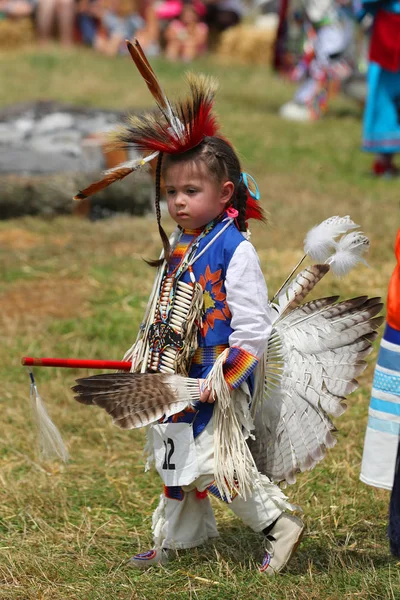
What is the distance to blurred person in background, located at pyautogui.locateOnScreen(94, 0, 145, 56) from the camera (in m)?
17.2

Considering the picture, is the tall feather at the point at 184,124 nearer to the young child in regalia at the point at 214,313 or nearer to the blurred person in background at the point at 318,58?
the young child in regalia at the point at 214,313

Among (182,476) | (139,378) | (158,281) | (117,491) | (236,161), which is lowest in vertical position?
(117,491)

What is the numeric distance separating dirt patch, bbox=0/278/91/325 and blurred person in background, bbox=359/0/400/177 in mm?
3891

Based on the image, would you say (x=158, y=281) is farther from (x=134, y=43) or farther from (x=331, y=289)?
(x=331, y=289)

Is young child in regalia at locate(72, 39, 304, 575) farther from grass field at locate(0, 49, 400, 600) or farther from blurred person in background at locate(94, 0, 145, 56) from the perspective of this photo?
blurred person in background at locate(94, 0, 145, 56)

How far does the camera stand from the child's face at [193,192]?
275cm

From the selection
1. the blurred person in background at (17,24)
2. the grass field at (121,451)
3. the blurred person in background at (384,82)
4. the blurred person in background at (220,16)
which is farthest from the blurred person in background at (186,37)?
the blurred person in background at (384,82)

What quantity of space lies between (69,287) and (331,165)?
4.49 meters

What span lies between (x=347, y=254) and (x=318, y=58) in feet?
31.5

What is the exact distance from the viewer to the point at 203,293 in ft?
9.04

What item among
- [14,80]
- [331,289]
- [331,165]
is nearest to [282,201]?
[331,165]

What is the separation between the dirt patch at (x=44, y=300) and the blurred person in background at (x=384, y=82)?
12.8 feet

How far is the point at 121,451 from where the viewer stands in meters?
3.99

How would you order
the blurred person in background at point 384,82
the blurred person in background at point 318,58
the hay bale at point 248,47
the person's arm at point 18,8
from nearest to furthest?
1. the blurred person in background at point 384,82
2. the blurred person in background at point 318,58
3. the person's arm at point 18,8
4. the hay bale at point 248,47
